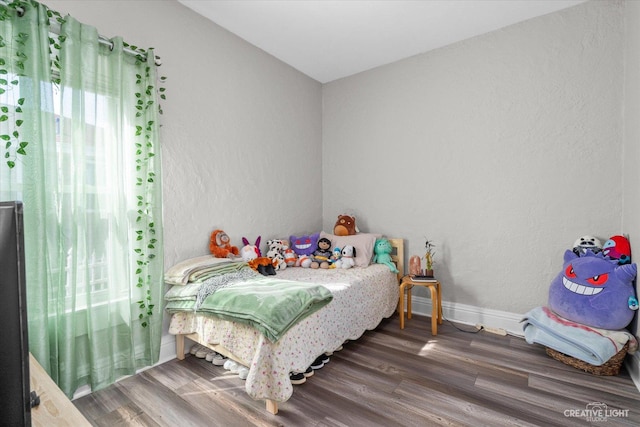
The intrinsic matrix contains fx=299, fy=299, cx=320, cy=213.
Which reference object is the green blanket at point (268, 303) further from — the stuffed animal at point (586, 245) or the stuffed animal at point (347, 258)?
the stuffed animal at point (586, 245)

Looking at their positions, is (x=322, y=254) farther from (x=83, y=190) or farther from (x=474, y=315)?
(x=83, y=190)

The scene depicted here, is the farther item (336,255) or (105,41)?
(336,255)

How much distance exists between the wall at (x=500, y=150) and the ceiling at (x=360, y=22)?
0.53ft

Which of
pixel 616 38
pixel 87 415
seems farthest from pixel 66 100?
pixel 616 38

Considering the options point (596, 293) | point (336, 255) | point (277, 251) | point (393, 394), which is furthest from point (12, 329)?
point (596, 293)

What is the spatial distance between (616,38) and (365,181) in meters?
2.25

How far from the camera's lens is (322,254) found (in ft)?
9.91

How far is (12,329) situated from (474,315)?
3.08 metres

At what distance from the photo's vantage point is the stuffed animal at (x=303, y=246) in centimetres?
293

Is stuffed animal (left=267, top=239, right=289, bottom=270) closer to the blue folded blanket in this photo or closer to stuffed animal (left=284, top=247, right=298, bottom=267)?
stuffed animal (left=284, top=247, right=298, bottom=267)

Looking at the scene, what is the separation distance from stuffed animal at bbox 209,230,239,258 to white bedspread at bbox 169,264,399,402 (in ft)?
1.62

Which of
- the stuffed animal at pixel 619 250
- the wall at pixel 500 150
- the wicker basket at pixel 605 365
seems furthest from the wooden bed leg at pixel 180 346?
the stuffed animal at pixel 619 250

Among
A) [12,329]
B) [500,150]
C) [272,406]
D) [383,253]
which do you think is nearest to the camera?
[12,329]

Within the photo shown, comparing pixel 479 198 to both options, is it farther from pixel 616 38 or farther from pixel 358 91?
pixel 358 91
